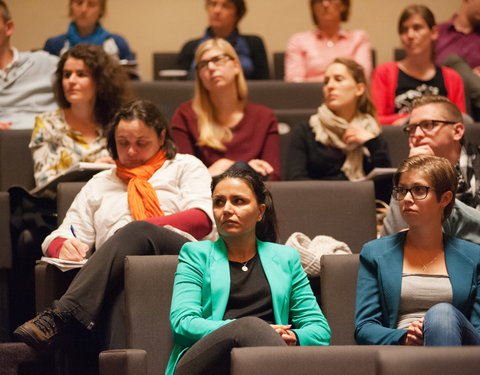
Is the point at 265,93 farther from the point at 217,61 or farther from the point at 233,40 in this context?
the point at 217,61

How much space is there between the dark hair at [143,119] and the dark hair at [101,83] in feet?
1.36

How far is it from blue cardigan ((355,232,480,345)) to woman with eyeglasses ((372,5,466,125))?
65.9 inches

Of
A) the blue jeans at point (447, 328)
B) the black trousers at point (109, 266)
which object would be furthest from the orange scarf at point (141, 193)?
the blue jeans at point (447, 328)

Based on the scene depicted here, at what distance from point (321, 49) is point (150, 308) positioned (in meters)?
2.31

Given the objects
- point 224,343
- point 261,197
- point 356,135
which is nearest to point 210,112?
point 356,135

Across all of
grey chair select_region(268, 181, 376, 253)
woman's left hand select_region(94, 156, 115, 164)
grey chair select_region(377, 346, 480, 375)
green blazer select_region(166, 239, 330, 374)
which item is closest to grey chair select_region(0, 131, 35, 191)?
woman's left hand select_region(94, 156, 115, 164)

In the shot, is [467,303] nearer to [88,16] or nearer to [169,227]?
[169,227]

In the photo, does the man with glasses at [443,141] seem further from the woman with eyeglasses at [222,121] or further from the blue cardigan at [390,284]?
the woman with eyeglasses at [222,121]

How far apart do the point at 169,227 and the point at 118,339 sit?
346mm

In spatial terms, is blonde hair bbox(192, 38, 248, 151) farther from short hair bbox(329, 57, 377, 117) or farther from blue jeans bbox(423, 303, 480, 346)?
blue jeans bbox(423, 303, 480, 346)

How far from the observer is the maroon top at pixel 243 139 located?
11.0 ft

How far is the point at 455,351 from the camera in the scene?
1.78 metres

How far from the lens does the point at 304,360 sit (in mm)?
1870

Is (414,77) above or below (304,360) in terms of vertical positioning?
above
